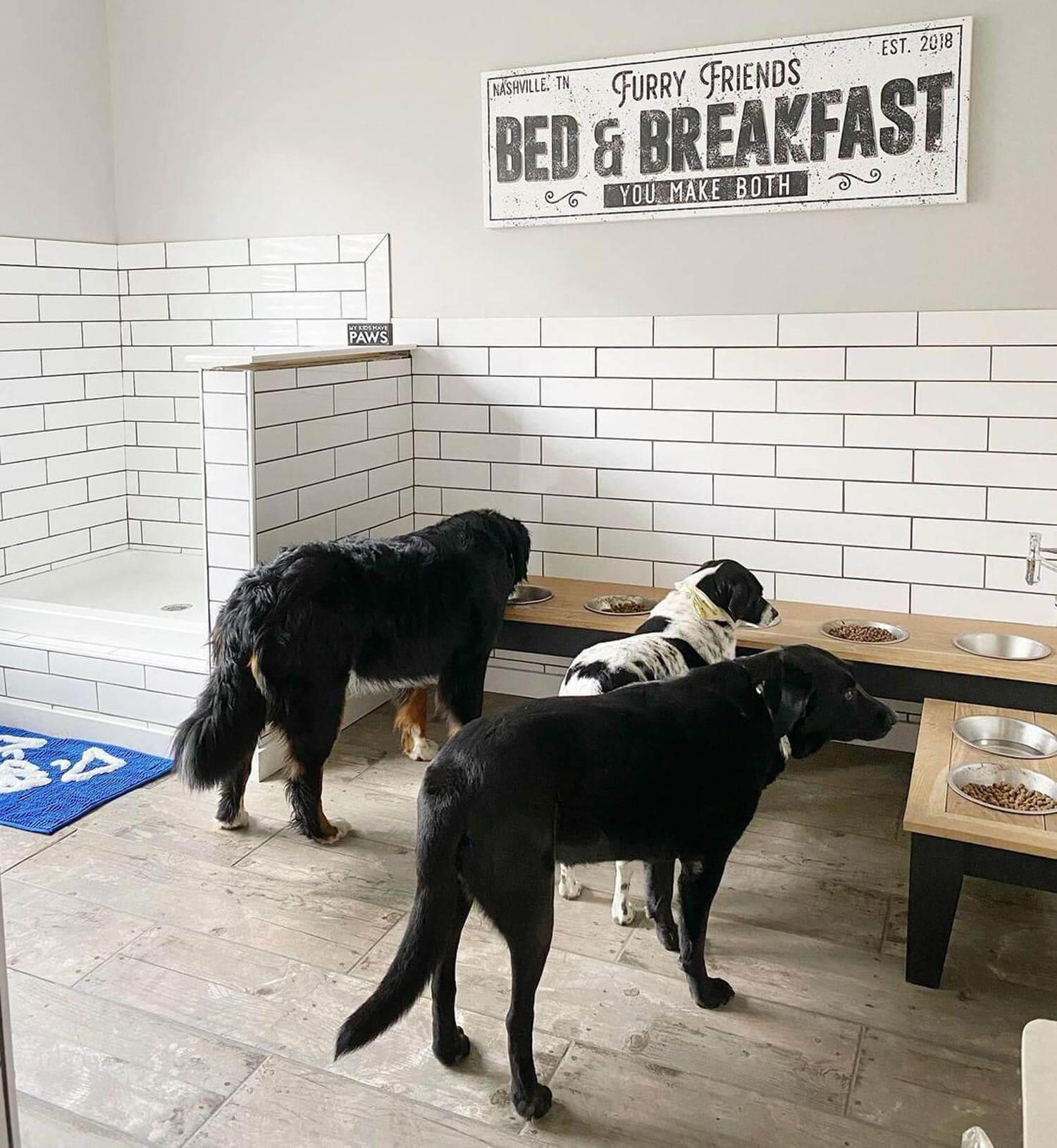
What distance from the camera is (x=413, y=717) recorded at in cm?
341

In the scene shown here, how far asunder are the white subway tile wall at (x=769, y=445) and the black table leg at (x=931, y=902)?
1229mm

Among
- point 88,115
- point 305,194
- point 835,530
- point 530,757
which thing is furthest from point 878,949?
point 88,115

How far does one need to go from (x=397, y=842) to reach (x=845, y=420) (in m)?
1.75

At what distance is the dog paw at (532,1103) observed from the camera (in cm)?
185

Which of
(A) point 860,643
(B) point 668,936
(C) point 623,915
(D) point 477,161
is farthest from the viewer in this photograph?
(D) point 477,161

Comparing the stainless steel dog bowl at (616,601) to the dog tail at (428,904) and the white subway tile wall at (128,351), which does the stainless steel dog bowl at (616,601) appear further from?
the dog tail at (428,904)

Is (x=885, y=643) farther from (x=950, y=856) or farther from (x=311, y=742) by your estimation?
(x=311, y=742)

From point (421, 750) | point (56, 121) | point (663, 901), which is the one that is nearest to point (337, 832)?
point (421, 750)

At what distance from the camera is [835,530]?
3.36 metres

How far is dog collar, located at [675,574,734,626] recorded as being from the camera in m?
2.69

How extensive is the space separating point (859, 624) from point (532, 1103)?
177cm

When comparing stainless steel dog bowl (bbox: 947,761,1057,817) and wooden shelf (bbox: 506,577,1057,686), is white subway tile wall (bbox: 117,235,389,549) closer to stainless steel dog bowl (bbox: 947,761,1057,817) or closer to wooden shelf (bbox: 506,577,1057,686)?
wooden shelf (bbox: 506,577,1057,686)

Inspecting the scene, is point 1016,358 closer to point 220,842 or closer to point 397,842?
point 397,842

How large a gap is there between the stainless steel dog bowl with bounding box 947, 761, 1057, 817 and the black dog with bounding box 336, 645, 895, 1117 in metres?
0.25
